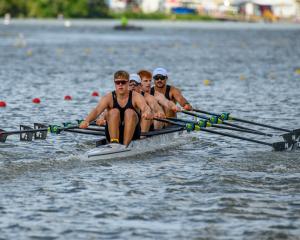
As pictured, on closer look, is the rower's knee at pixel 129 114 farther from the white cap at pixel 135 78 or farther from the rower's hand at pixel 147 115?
the white cap at pixel 135 78

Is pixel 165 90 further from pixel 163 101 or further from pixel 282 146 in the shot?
pixel 282 146

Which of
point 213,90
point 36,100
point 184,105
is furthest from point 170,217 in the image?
point 213,90

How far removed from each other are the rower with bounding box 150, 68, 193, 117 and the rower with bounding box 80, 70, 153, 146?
8.53 feet

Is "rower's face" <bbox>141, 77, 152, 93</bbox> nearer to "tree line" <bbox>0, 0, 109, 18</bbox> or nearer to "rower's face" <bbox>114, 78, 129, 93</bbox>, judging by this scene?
"rower's face" <bbox>114, 78, 129, 93</bbox>

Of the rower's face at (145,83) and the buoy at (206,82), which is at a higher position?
the rower's face at (145,83)

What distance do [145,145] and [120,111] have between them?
137 centimetres

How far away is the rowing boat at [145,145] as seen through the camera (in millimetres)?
19469

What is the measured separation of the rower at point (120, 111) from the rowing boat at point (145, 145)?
0.19 m

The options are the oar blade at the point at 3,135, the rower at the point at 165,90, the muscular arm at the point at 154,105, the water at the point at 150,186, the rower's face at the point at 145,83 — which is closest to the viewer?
the water at the point at 150,186

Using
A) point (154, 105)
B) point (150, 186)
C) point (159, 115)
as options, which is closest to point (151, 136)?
point (159, 115)

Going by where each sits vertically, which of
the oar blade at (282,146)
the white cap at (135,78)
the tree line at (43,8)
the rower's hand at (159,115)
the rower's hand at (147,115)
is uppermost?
the white cap at (135,78)

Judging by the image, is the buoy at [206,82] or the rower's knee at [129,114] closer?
the rower's knee at [129,114]

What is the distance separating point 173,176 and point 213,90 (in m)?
19.7

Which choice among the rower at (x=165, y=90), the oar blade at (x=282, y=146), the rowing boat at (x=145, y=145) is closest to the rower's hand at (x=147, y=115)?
the rowing boat at (x=145, y=145)
